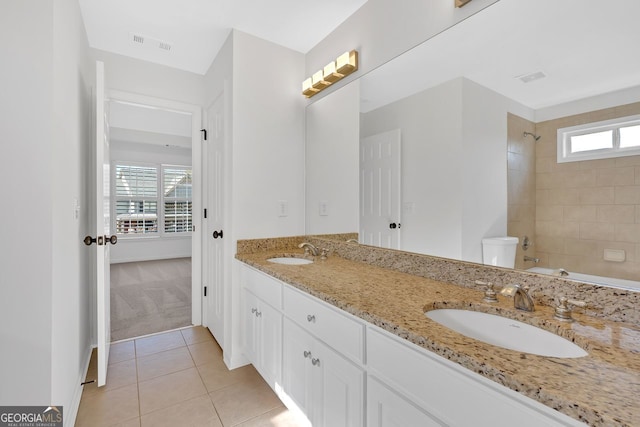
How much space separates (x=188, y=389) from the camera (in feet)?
6.43

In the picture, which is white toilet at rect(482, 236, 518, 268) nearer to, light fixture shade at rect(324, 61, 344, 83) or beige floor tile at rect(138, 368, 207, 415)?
light fixture shade at rect(324, 61, 344, 83)

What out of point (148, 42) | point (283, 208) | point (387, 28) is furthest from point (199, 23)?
point (283, 208)

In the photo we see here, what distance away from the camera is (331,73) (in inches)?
82.0

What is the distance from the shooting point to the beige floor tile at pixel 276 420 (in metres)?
1.65

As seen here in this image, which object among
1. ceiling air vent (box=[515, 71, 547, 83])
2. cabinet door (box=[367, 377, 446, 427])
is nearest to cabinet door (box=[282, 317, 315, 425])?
cabinet door (box=[367, 377, 446, 427])

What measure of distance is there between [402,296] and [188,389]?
1.63 metres

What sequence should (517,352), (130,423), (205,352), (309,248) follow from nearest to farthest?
(517,352), (130,423), (309,248), (205,352)

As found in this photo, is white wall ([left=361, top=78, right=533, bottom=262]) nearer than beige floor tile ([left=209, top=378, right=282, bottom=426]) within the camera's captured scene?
Yes

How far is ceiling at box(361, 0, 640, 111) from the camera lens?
3.07ft

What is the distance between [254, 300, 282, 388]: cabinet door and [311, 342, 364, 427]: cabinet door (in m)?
0.38

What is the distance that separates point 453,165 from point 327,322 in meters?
0.92

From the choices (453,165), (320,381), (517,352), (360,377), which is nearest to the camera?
(517,352)

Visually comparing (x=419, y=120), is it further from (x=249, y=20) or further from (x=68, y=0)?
(x=68, y=0)

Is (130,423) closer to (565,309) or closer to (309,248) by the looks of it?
(309,248)
